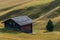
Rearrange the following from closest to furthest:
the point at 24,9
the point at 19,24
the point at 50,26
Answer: the point at 19,24, the point at 50,26, the point at 24,9

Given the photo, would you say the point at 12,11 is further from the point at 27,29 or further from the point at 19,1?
the point at 27,29

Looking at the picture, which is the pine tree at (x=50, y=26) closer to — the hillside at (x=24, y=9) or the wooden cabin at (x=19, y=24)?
the wooden cabin at (x=19, y=24)

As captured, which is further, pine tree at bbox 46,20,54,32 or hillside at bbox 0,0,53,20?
hillside at bbox 0,0,53,20

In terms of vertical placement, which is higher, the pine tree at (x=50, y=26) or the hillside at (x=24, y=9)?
the hillside at (x=24, y=9)

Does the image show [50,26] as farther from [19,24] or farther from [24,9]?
[24,9]

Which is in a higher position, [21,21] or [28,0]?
[28,0]

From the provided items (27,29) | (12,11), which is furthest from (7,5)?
(27,29)

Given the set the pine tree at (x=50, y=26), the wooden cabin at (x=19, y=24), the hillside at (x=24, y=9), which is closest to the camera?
the wooden cabin at (x=19, y=24)

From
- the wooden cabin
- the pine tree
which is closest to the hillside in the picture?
the pine tree

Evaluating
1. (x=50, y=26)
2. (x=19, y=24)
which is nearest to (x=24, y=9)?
(x=50, y=26)

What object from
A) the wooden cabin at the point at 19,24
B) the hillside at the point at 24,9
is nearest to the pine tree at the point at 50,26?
the wooden cabin at the point at 19,24

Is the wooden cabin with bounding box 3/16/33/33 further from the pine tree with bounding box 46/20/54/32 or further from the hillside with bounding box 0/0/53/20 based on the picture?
the hillside with bounding box 0/0/53/20
